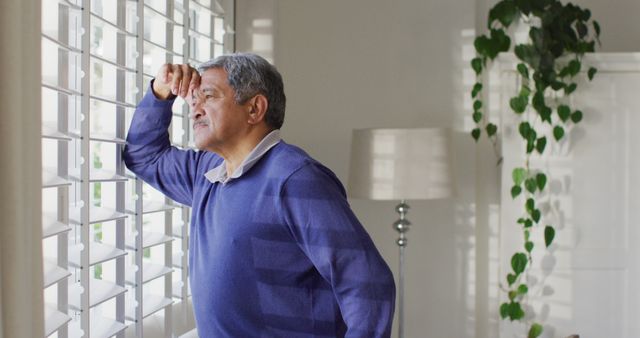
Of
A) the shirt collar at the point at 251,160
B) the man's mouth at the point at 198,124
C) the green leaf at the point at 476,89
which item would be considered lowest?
the shirt collar at the point at 251,160

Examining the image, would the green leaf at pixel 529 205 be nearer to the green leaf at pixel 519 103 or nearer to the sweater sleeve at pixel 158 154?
the green leaf at pixel 519 103

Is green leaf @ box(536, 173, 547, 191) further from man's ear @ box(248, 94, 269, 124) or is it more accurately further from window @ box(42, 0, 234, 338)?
man's ear @ box(248, 94, 269, 124)

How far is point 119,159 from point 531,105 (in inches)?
86.4

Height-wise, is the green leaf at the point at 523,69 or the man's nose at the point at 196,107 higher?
the green leaf at the point at 523,69

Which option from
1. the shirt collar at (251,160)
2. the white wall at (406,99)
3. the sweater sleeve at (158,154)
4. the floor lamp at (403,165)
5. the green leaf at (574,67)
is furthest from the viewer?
the white wall at (406,99)

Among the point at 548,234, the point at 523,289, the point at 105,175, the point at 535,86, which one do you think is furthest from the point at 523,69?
the point at 105,175

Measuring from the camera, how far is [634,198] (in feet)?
13.5

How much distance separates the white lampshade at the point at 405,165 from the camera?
3.66 meters

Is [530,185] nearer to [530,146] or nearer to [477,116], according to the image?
[530,146]

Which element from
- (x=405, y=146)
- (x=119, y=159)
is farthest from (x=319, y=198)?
(x=405, y=146)

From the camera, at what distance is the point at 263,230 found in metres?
2.17

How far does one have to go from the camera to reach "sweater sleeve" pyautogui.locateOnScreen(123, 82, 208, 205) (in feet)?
7.75

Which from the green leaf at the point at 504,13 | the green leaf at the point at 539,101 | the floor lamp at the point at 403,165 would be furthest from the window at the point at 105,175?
the green leaf at the point at 539,101

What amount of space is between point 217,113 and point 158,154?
0.31 m
